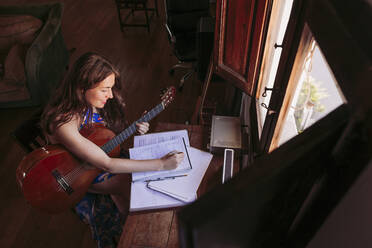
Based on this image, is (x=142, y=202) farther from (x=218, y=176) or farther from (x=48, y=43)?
(x=48, y=43)

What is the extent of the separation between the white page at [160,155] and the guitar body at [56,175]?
1.04ft

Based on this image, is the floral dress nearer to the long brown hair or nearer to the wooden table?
the long brown hair

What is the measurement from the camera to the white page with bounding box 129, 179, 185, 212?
1226mm

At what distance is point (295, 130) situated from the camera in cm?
124

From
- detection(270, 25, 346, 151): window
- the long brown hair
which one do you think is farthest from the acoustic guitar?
detection(270, 25, 346, 151): window

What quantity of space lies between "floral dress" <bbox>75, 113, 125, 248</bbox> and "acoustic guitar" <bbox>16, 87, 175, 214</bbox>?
0.16 feet

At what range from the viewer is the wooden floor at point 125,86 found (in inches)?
83.2

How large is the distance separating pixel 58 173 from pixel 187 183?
2.55ft

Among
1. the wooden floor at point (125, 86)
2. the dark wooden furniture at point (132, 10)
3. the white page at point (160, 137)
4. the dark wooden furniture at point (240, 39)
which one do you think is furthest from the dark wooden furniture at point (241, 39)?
the dark wooden furniture at point (132, 10)

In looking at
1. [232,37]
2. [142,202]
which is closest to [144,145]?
[142,202]

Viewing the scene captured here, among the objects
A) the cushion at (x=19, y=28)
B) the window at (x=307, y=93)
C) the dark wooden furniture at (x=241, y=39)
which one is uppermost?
the cushion at (x=19, y=28)

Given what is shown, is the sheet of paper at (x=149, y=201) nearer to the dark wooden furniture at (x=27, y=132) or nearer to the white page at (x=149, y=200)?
the white page at (x=149, y=200)

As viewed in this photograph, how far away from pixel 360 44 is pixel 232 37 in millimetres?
1102

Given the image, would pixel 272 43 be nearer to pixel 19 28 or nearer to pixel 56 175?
pixel 56 175
